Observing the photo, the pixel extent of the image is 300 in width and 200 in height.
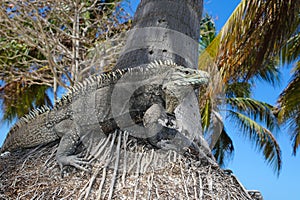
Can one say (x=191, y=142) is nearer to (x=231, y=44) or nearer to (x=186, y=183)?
(x=186, y=183)

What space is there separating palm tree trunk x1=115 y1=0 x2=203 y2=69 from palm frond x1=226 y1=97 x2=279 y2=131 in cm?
1030

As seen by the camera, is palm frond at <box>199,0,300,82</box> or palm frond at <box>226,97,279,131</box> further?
palm frond at <box>226,97,279,131</box>

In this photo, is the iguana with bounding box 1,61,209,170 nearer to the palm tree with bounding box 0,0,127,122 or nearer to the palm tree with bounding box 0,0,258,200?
the palm tree with bounding box 0,0,258,200

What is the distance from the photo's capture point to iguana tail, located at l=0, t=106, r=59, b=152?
8.78 ft

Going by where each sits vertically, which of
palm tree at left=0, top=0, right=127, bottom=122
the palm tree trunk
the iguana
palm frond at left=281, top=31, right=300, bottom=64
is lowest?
the iguana

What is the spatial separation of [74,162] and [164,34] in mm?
1251

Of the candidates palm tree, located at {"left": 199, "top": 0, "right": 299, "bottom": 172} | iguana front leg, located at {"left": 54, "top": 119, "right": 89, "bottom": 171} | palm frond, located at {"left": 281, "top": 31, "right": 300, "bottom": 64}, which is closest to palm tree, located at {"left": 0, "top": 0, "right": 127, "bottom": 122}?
palm tree, located at {"left": 199, "top": 0, "right": 299, "bottom": 172}

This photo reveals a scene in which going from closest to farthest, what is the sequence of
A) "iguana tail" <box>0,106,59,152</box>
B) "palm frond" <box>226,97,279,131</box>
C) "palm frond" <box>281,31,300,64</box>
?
A: "iguana tail" <box>0,106,59,152</box> → "palm frond" <box>281,31,300,64</box> → "palm frond" <box>226,97,279,131</box>

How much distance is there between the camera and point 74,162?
7.22ft

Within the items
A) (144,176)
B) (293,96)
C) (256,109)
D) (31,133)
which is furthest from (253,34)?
(256,109)

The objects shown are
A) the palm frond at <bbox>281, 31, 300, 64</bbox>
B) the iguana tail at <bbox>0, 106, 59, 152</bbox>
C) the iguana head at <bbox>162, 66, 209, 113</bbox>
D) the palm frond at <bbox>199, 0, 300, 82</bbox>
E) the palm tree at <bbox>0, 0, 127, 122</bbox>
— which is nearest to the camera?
the iguana head at <bbox>162, 66, 209, 113</bbox>

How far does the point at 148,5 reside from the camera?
3.30 m

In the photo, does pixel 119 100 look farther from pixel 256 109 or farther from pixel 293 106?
pixel 256 109

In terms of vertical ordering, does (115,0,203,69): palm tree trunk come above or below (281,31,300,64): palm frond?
below
